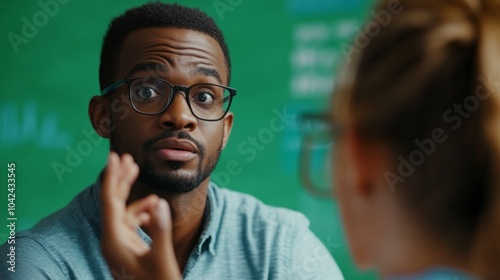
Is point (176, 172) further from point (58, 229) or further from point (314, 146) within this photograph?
point (314, 146)

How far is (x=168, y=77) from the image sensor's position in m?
0.93

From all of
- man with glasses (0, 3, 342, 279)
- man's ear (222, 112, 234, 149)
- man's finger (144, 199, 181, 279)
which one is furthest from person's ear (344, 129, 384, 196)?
man's ear (222, 112, 234, 149)

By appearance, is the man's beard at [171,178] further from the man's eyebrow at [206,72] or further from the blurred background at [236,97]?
the blurred background at [236,97]

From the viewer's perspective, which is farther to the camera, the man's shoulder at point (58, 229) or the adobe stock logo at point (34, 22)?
the adobe stock logo at point (34, 22)

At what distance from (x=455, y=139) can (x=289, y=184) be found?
78 centimetres

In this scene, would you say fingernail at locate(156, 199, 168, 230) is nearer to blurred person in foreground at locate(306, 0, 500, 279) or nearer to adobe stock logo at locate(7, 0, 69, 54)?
blurred person in foreground at locate(306, 0, 500, 279)

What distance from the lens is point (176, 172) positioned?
922 millimetres

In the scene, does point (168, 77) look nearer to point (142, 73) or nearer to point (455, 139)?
point (142, 73)

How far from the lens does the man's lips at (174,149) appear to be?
906 millimetres

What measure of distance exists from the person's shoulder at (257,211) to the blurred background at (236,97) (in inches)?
5.2

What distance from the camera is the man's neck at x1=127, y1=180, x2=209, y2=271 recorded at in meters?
0.95

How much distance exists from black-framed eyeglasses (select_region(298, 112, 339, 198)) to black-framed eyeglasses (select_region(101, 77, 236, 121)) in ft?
1.33

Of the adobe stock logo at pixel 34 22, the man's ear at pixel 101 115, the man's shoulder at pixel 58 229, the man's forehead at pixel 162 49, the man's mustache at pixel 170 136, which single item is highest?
the adobe stock logo at pixel 34 22

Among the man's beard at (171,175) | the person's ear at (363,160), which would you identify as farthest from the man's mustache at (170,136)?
the person's ear at (363,160)
